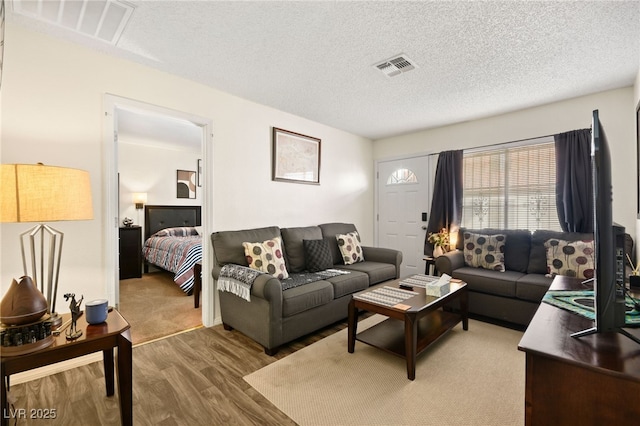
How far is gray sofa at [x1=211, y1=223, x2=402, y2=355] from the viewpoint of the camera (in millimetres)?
2459

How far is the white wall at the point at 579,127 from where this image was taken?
3.07 meters

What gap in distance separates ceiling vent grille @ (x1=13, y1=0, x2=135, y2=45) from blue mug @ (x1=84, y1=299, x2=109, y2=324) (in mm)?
1820

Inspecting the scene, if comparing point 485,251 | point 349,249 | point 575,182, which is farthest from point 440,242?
point 575,182

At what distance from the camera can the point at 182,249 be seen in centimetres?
451

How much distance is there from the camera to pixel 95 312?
1.62 meters

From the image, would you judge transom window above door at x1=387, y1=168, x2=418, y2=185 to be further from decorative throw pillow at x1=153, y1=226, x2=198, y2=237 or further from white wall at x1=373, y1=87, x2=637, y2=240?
decorative throw pillow at x1=153, y1=226, x2=198, y2=237

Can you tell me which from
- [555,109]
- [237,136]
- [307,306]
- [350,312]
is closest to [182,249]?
[237,136]

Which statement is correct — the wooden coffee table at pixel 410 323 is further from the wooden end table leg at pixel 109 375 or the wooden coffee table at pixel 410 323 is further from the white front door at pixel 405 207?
the white front door at pixel 405 207

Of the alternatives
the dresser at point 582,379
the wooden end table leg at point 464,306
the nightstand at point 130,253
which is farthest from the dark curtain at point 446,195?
the nightstand at point 130,253

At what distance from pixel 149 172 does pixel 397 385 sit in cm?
587

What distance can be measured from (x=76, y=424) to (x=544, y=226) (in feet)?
15.5

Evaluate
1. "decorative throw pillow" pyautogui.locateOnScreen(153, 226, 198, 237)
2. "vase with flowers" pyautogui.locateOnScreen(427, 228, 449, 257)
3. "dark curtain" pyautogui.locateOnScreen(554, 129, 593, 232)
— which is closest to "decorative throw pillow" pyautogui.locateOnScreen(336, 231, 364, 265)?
"vase with flowers" pyautogui.locateOnScreen(427, 228, 449, 257)

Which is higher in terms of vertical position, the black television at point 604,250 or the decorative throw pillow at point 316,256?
the black television at point 604,250

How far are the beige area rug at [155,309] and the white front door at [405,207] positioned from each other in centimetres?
323
